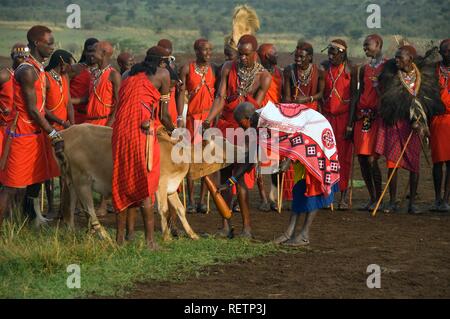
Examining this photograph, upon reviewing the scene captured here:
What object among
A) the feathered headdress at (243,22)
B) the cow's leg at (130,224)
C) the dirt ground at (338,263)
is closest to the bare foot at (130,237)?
the cow's leg at (130,224)

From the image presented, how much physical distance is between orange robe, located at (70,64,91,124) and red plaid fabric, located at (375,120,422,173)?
371 centimetres

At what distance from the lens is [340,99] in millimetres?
12781

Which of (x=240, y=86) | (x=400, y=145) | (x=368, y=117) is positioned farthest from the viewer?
(x=368, y=117)

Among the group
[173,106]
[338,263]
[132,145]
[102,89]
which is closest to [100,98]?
[102,89]

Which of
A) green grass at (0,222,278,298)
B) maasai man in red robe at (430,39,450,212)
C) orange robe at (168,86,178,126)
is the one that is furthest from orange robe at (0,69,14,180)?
maasai man in red robe at (430,39,450,212)

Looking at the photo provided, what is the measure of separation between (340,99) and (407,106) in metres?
0.92

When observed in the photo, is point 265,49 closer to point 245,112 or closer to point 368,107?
point 368,107

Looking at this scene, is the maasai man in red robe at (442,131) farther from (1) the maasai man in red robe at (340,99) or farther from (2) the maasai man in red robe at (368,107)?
(1) the maasai man in red robe at (340,99)

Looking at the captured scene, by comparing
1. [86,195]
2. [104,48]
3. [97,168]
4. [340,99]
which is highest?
[104,48]

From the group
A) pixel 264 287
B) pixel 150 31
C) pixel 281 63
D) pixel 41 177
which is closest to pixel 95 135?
pixel 41 177

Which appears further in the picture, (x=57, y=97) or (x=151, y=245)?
(x=57, y=97)

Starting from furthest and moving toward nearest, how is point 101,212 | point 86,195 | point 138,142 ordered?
1. point 101,212
2. point 86,195
3. point 138,142

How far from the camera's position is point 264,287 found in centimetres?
839
